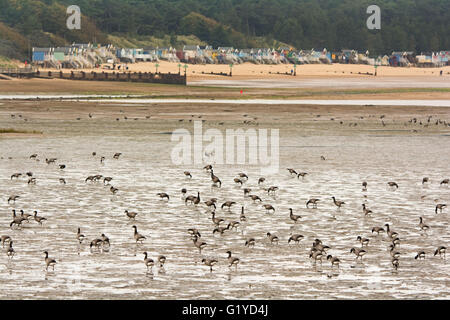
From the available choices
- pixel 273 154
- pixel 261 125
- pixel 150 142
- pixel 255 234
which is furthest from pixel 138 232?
pixel 261 125

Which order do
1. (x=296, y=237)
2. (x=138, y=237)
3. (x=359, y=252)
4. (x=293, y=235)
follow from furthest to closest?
(x=293, y=235) < (x=296, y=237) < (x=138, y=237) < (x=359, y=252)

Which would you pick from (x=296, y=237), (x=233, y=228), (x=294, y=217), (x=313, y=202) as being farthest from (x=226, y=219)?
(x=296, y=237)

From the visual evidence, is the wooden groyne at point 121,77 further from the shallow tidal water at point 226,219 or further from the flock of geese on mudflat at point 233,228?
the flock of geese on mudflat at point 233,228

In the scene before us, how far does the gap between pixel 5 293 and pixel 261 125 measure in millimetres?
38835

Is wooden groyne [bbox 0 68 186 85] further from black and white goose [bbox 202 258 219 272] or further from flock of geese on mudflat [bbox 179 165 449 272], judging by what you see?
black and white goose [bbox 202 258 219 272]

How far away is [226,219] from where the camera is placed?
2230cm

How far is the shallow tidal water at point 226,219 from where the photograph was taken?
15438mm

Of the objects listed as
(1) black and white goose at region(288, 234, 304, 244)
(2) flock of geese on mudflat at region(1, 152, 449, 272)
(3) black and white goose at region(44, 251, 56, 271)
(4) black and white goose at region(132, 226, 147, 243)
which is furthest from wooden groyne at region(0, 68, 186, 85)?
(3) black and white goose at region(44, 251, 56, 271)

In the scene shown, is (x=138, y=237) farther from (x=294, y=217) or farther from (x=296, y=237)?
(x=294, y=217)

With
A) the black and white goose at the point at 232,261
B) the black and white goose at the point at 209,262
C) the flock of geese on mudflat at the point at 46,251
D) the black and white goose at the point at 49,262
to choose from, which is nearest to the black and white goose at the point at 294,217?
the flock of geese on mudflat at the point at 46,251

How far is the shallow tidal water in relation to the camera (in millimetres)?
15438

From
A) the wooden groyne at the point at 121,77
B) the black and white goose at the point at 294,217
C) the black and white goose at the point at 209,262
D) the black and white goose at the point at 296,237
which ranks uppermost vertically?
the wooden groyne at the point at 121,77

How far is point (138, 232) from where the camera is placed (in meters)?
20.4

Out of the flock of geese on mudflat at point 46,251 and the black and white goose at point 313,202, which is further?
the black and white goose at point 313,202
